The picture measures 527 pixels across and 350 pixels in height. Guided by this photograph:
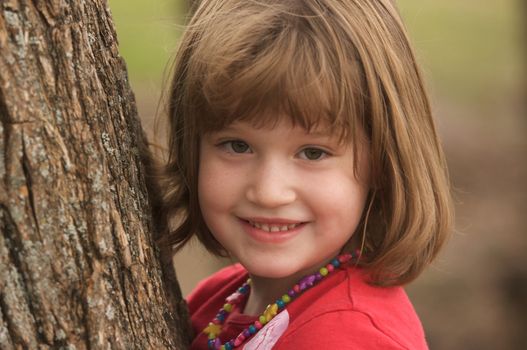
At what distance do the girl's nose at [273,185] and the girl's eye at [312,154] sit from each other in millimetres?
51

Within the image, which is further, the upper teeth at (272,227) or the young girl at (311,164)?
the upper teeth at (272,227)

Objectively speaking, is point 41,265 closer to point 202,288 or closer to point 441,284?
point 202,288

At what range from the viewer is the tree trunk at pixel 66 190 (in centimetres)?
153

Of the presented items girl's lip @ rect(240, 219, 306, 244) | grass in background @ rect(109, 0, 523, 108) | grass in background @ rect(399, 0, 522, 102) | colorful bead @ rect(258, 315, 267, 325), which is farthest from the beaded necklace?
grass in background @ rect(399, 0, 522, 102)

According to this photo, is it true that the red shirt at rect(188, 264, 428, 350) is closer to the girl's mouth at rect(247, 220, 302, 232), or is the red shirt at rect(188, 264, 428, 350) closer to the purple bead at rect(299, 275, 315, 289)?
the purple bead at rect(299, 275, 315, 289)

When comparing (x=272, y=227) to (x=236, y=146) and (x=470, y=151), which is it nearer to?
(x=236, y=146)

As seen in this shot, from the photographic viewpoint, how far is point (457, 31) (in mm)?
17875

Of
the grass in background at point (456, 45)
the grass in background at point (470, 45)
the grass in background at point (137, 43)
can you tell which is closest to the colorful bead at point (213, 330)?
the grass in background at point (456, 45)

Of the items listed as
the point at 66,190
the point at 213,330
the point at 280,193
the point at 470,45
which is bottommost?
the point at 470,45

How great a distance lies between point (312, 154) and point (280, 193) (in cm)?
12

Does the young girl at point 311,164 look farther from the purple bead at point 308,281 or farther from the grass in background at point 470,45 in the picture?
the grass in background at point 470,45

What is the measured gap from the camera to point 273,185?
1.92 m

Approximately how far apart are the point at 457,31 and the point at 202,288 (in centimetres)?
1612

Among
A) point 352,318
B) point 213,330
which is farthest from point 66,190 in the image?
point 213,330
